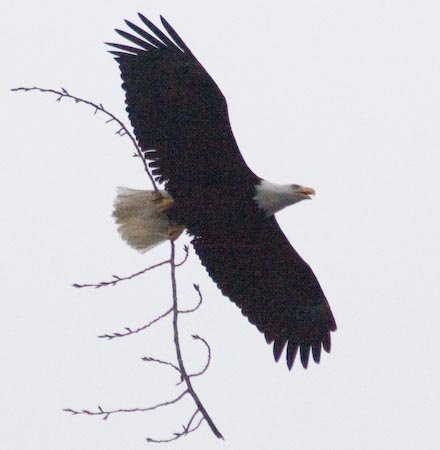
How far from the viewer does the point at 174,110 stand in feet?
20.1

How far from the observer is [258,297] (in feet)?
22.4

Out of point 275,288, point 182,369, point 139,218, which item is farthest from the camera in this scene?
point 275,288

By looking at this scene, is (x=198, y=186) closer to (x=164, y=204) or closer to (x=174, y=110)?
(x=164, y=204)

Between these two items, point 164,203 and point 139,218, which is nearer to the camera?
point 164,203

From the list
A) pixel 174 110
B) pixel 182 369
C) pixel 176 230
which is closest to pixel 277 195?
pixel 176 230

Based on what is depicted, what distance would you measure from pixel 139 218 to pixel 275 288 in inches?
41.9

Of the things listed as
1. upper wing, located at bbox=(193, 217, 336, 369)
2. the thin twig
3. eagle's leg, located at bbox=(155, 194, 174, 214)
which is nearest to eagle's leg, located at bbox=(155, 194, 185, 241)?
eagle's leg, located at bbox=(155, 194, 174, 214)

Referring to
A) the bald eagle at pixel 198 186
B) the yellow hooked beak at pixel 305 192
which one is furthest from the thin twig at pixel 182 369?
the yellow hooked beak at pixel 305 192

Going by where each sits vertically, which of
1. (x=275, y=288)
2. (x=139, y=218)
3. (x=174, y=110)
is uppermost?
(x=174, y=110)

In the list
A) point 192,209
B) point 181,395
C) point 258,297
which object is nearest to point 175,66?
point 192,209

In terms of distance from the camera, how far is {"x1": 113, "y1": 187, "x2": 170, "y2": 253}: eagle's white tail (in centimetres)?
647

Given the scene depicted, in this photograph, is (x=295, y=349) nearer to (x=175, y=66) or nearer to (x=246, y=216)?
(x=246, y=216)

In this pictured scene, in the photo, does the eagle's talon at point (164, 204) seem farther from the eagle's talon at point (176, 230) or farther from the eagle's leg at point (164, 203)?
the eagle's talon at point (176, 230)

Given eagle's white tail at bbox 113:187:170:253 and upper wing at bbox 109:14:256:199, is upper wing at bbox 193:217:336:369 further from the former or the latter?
upper wing at bbox 109:14:256:199
